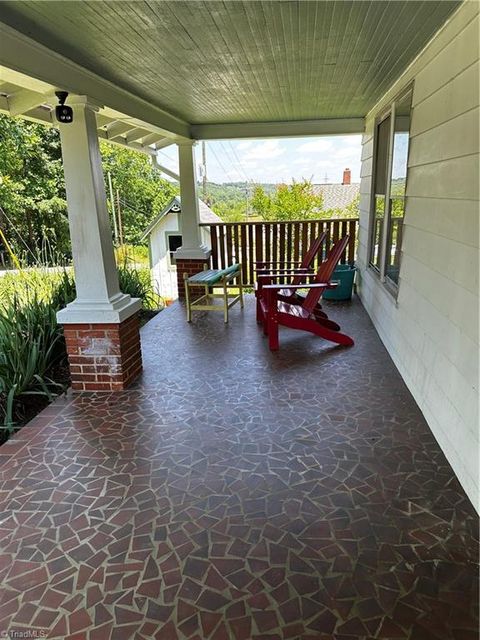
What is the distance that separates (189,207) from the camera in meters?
6.46

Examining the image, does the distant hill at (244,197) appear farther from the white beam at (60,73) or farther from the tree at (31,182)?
the white beam at (60,73)

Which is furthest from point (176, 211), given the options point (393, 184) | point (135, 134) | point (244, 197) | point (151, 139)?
point (244, 197)

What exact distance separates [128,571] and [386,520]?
1.17 m

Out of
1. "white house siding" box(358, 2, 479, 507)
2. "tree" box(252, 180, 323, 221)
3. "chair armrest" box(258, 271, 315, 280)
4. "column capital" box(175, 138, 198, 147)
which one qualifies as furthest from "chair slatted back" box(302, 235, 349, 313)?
"tree" box(252, 180, 323, 221)

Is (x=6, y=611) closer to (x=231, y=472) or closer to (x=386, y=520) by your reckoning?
(x=231, y=472)

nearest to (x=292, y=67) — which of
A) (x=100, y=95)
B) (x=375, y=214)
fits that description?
(x=100, y=95)

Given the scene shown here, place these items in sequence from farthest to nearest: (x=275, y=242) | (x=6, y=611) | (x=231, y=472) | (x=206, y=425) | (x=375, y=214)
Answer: (x=275, y=242)
(x=375, y=214)
(x=206, y=425)
(x=231, y=472)
(x=6, y=611)

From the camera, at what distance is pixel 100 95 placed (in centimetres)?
332

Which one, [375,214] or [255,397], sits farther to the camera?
[375,214]

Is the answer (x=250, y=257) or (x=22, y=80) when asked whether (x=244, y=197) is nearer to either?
(x=250, y=257)

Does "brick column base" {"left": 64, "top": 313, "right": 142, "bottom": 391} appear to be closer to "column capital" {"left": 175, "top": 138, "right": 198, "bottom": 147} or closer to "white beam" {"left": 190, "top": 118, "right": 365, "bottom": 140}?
"column capital" {"left": 175, "top": 138, "right": 198, "bottom": 147}

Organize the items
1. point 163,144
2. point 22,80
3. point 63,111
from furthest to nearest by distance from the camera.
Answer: point 163,144 < point 63,111 < point 22,80

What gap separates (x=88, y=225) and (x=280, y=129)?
4123 mm

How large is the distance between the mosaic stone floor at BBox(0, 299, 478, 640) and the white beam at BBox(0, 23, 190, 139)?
7.36 ft
